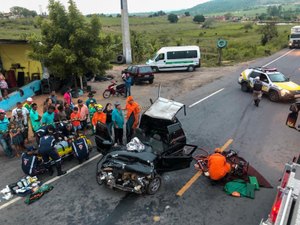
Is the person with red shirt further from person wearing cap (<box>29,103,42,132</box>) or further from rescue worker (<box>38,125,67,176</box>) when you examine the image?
rescue worker (<box>38,125,67,176</box>)

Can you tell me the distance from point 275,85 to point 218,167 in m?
10.2

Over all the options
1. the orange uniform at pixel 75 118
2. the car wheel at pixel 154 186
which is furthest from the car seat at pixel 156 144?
the orange uniform at pixel 75 118

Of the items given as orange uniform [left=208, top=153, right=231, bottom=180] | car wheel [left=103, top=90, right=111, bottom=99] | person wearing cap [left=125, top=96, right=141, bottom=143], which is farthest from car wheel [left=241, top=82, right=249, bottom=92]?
orange uniform [left=208, top=153, right=231, bottom=180]

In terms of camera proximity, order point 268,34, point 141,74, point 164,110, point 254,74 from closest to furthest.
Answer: point 164,110 → point 254,74 → point 141,74 → point 268,34

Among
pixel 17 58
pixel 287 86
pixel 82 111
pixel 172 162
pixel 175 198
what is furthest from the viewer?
pixel 17 58

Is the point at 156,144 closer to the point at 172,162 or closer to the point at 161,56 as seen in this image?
the point at 172,162

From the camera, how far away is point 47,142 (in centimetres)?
832

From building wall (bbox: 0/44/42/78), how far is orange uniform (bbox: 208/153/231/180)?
16.1 metres

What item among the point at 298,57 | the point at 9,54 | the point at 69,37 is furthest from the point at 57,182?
the point at 298,57

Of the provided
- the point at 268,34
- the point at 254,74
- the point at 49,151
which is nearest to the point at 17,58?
the point at 49,151

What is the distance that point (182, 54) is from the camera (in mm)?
25688

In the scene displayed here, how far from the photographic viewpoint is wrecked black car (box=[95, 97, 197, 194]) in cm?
750

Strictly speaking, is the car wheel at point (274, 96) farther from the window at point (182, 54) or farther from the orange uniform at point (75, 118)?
the orange uniform at point (75, 118)

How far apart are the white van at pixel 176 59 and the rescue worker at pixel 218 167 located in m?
18.6
